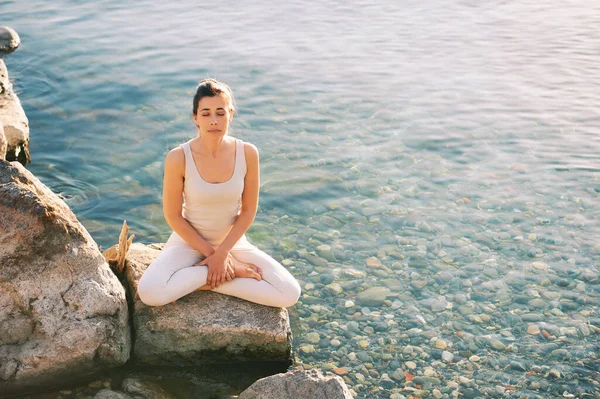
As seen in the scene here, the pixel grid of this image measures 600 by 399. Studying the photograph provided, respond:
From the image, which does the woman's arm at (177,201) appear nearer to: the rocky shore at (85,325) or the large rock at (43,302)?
the rocky shore at (85,325)

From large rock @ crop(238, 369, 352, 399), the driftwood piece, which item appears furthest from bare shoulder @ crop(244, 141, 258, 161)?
large rock @ crop(238, 369, 352, 399)

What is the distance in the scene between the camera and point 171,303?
5957mm

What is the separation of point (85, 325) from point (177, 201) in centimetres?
136

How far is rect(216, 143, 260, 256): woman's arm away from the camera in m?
6.16

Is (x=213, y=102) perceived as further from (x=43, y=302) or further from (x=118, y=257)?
(x=43, y=302)

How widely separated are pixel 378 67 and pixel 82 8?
Answer: 9.51 meters

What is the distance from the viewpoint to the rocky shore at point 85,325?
5270 millimetres

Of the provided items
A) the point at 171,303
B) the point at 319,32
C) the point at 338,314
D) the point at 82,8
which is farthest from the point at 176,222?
the point at 82,8

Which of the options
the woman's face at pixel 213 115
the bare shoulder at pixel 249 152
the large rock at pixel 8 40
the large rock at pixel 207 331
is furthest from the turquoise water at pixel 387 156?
the woman's face at pixel 213 115

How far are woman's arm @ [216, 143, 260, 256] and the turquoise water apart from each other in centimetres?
119

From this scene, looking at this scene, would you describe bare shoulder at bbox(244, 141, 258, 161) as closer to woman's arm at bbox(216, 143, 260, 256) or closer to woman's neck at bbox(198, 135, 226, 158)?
woman's arm at bbox(216, 143, 260, 256)

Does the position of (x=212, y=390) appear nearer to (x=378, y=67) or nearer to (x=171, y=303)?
(x=171, y=303)

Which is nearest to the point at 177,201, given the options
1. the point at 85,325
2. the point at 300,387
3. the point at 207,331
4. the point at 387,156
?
the point at 207,331

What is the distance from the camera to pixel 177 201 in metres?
6.18
